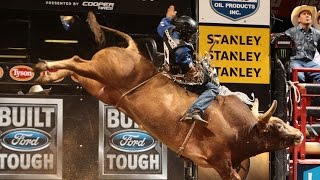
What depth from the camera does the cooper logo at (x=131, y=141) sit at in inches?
256

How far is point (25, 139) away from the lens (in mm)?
6379

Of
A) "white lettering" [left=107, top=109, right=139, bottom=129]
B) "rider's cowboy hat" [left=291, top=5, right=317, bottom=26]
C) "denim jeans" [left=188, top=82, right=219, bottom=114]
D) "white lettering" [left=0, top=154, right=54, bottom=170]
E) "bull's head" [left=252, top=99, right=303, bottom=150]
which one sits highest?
"rider's cowboy hat" [left=291, top=5, right=317, bottom=26]

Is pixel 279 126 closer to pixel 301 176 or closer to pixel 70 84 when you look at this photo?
pixel 301 176

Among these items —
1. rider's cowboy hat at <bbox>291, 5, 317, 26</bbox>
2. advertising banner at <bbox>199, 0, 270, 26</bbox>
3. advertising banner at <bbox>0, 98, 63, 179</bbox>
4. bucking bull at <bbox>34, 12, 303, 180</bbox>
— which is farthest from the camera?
rider's cowboy hat at <bbox>291, 5, 317, 26</bbox>

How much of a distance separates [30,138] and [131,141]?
856 mm

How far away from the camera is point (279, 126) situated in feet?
16.9

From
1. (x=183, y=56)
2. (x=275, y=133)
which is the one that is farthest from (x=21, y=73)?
(x=275, y=133)

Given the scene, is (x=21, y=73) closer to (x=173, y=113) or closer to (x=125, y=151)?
(x=125, y=151)

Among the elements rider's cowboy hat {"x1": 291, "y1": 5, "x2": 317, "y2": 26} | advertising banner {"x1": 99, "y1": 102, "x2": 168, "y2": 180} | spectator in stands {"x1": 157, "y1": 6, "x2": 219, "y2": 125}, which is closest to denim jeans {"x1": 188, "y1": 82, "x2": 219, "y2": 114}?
spectator in stands {"x1": 157, "y1": 6, "x2": 219, "y2": 125}

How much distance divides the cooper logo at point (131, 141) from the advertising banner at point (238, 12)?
1135 millimetres

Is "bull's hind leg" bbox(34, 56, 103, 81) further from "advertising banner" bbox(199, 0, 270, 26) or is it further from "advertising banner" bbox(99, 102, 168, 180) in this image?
"advertising banner" bbox(199, 0, 270, 26)

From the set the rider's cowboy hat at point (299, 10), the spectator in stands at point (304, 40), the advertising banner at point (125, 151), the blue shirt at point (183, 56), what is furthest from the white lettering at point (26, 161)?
the rider's cowboy hat at point (299, 10)

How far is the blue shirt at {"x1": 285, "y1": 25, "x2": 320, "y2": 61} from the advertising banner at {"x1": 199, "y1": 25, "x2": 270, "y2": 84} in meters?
0.52

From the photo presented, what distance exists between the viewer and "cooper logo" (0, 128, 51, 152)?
6.33m
